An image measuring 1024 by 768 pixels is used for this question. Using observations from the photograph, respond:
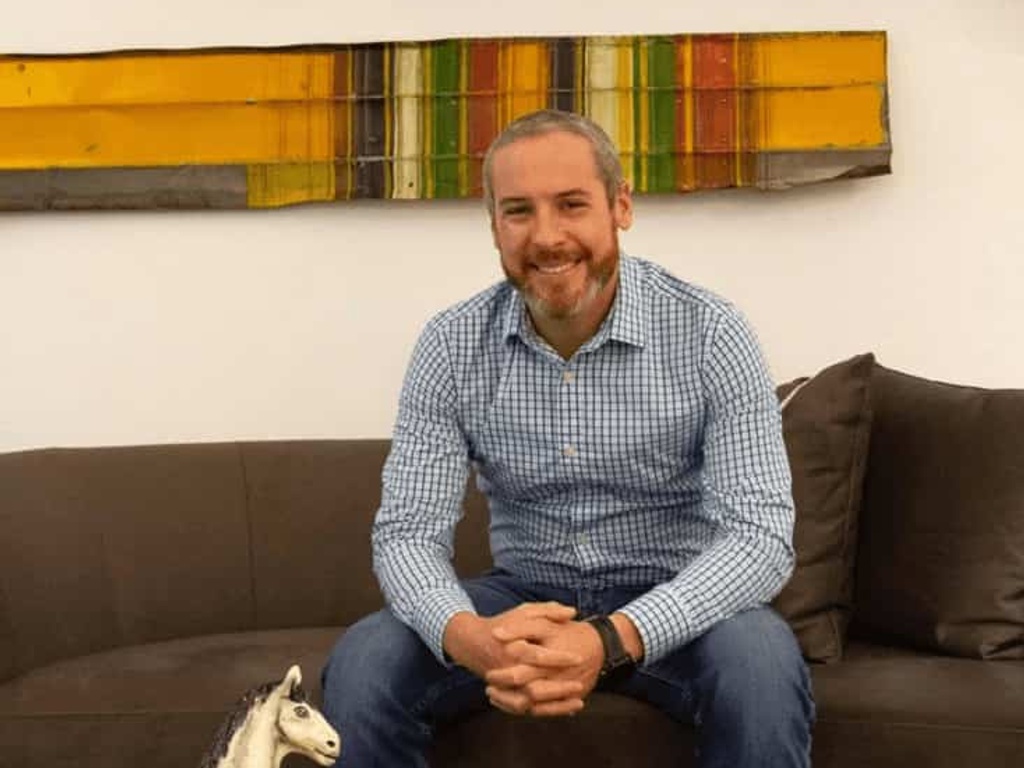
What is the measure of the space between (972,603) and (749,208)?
3.37 feet

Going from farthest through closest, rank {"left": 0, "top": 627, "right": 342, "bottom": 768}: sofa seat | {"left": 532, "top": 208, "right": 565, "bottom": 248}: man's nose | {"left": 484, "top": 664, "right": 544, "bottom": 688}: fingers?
{"left": 0, "top": 627, "right": 342, "bottom": 768}: sofa seat < {"left": 532, "top": 208, "right": 565, "bottom": 248}: man's nose < {"left": 484, "top": 664, "right": 544, "bottom": 688}: fingers

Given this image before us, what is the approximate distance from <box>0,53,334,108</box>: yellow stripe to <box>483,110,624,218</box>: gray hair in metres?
1.08

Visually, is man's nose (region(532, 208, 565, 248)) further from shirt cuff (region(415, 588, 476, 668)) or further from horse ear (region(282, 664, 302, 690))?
horse ear (region(282, 664, 302, 690))

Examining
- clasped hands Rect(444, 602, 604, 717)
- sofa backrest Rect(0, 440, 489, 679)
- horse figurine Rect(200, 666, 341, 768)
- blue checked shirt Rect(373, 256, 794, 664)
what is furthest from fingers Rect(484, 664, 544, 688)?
sofa backrest Rect(0, 440, 489, 679)

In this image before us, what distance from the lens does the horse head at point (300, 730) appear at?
1.90 metres

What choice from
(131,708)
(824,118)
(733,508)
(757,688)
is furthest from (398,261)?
(757,688)

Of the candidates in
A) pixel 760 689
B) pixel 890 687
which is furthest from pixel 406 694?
pixel 890 687

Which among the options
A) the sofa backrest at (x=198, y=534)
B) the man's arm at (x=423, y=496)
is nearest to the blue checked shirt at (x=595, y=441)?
the man's arm at (x=423, y=496)

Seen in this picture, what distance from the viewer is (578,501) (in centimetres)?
262

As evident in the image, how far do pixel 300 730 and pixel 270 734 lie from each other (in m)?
0.03

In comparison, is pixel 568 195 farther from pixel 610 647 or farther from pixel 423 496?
pixel 610 647

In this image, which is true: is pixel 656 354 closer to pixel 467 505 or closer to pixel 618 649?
pixel 618 649

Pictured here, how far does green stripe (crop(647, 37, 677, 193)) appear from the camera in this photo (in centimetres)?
349

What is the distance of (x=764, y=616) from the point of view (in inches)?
95.3
